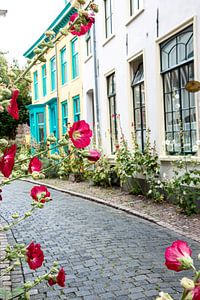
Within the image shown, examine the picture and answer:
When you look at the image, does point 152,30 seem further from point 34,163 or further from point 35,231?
point 34,163

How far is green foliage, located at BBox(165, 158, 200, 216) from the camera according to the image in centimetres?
734

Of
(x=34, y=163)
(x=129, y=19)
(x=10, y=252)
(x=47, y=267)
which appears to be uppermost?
(x=129, y=19)

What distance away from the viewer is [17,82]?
1381 millimetres

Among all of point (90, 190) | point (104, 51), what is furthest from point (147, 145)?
point (104, 51)

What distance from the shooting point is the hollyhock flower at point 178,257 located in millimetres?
930

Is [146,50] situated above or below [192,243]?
above

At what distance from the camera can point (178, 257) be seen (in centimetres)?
95

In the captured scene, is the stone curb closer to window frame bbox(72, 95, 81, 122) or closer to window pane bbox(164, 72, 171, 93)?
window pane bbox(164, 72, 171, 93)

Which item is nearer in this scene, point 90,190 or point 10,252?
point 10,252

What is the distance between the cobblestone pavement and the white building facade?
189 cm

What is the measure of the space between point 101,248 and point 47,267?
0.91 meters

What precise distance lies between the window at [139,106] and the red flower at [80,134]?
8.97m

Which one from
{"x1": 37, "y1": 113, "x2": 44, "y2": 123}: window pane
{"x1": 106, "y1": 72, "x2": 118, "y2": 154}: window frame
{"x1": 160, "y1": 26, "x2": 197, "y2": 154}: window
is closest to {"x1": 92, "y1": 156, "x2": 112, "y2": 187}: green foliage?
{"x1": 106, "y1": 72, "x2": 118, "y2": 154}: window frame

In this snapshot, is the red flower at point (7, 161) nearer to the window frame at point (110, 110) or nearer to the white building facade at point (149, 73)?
the white building facade at point (149, 73)
